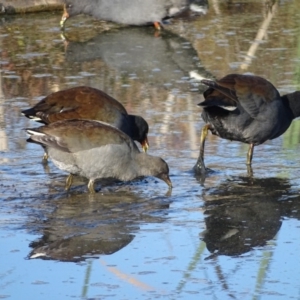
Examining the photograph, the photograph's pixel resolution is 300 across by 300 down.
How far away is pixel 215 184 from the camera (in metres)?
6.82

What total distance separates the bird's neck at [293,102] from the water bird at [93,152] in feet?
5.17

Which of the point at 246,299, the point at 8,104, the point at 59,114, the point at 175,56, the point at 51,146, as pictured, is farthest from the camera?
the point at 175,56

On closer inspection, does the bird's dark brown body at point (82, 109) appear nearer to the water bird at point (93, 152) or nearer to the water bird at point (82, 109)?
the water bird at point (82, 109)

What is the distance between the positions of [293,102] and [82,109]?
5.92 feet

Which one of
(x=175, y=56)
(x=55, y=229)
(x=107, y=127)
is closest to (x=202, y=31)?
(x=175, y=56)

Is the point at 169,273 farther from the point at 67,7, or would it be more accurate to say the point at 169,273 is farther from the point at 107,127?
the point at 67,7

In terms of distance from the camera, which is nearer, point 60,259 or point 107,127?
point 60,259

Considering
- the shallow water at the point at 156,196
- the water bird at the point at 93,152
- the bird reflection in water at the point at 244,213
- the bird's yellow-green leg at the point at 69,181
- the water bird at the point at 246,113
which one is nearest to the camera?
the shallow water at the point at 156,196

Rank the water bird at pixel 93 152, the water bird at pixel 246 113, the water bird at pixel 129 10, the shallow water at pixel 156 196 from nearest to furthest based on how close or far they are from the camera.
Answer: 1. the shallow water at pixel 156 196
2. the water bird at pixel 93 152
3. the water bird at pixel 246 113
4. the water bird at pixel 129 10

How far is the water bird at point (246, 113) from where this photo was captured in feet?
24.0

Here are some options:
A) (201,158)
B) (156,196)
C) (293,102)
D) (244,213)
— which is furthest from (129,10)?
(244,213)

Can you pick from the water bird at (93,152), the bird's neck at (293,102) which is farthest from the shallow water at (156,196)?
the bird's neck at (293,102)

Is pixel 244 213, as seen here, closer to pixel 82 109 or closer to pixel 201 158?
pixel 201 158

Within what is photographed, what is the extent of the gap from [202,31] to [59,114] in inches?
209
